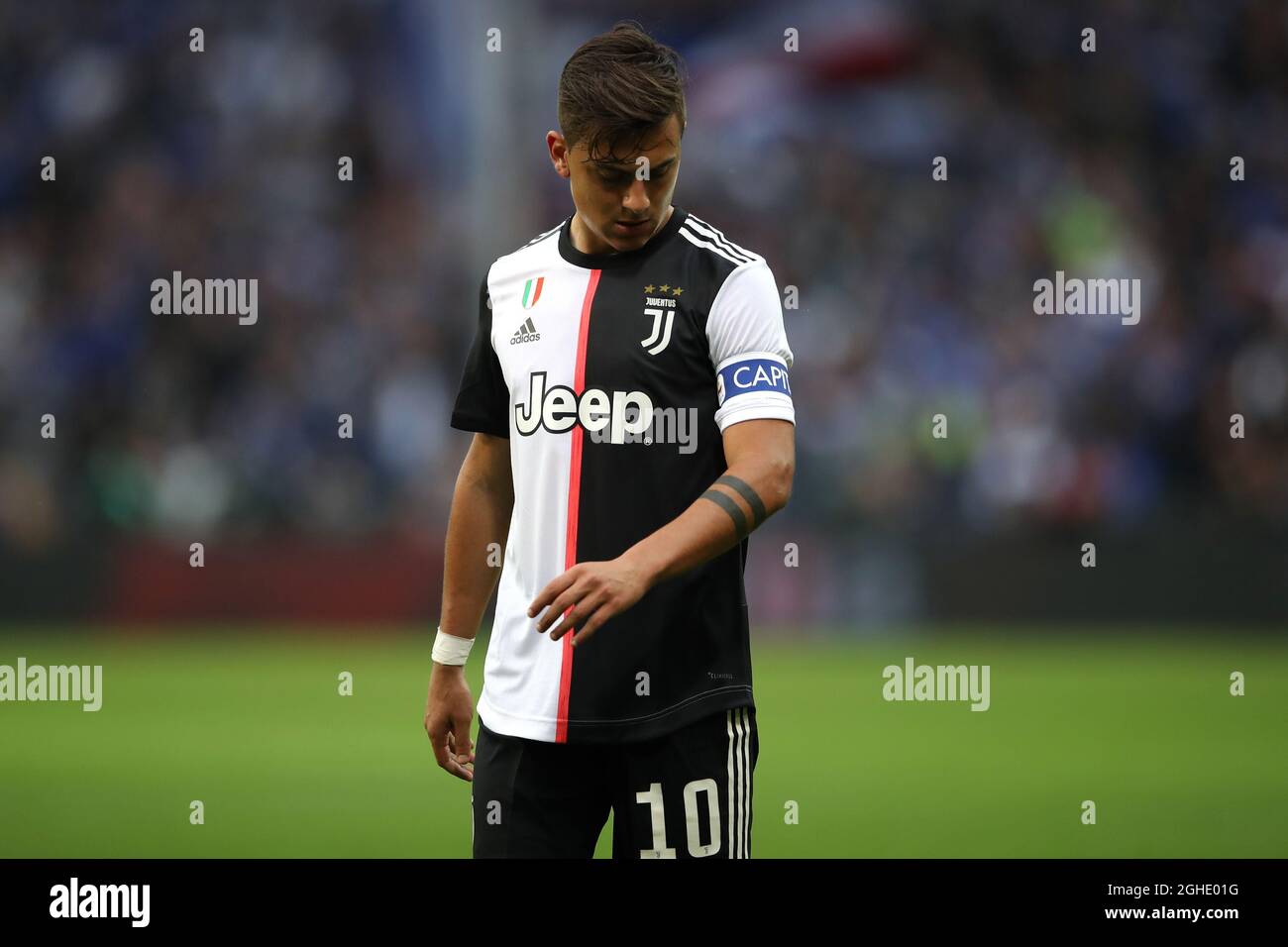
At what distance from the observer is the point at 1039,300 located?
660 inches

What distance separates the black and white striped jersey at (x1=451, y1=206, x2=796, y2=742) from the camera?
11.8 feet

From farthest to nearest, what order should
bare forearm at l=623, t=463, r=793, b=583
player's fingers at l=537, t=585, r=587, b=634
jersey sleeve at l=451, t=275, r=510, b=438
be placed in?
jersey sleeve at l=451, t=275, r=510, b=438 → bare forearm at l=623, t=463, r=793, b=583 → player's fingers at l=537, t=585, r=587, b=634

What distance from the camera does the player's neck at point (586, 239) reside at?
148 inches

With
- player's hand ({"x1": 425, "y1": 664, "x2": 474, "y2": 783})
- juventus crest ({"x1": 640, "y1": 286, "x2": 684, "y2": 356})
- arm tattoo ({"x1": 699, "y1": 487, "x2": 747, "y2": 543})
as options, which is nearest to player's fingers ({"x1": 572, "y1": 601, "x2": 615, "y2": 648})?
arm tattoo ({"x1": 699, "y1": 487, "x2": 747, "y2": 543})

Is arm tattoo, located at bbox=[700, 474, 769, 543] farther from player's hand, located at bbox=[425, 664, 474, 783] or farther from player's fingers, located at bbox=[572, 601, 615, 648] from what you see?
player's hand, located at bbox=[425, 664, 474, 783]

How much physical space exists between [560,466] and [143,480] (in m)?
12.6

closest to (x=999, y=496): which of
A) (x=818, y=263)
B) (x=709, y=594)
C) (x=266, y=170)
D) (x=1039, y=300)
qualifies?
(x=1039, y=300)

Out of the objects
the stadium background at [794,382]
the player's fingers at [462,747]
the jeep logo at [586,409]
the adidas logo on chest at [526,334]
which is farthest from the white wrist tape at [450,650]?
the stadium background at [794,382]

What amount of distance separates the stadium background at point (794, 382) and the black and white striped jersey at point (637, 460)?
180 inches

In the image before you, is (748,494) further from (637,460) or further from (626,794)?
(626,794)

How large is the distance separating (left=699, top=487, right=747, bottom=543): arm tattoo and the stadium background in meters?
4.96

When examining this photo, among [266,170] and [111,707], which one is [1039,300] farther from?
[111,707]

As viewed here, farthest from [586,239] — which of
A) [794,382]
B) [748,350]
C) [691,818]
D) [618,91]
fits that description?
[794,382]

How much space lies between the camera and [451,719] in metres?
4.02
